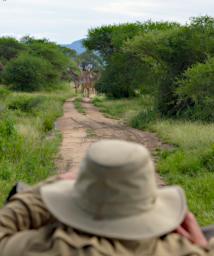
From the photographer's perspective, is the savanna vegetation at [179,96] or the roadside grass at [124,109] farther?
the roadside grass at [124,109]

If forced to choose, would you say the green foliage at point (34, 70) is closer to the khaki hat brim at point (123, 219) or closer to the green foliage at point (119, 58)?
the green foliage at point (119, 58)

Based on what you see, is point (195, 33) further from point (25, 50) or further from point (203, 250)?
point (25, 50)

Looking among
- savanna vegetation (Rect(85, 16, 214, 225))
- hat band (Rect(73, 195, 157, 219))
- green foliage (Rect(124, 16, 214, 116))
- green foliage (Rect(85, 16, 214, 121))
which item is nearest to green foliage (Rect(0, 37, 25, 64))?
savanna vegetation (Rect(85, 16, 214, 225))

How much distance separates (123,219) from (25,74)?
3949cm

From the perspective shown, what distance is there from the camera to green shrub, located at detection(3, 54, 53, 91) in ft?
133

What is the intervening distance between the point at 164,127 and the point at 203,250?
14356 millimetres

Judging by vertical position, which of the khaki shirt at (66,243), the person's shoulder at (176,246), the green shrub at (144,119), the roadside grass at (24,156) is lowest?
the green shrub at (144,119)

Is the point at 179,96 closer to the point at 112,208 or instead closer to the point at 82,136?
the point at 82,136

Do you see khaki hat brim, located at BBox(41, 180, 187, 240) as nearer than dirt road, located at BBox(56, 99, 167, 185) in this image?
Yes

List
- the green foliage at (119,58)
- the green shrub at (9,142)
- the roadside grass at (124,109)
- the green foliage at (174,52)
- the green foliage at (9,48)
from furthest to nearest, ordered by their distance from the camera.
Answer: the green foliage at (9,48) → the green foliage at (119,58) → the roadside grass at (124,109) → the green foliage at (174,52) → the green shrub at (9,142)

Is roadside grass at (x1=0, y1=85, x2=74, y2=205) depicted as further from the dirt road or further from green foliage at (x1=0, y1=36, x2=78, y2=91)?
green foliage at (x1=0, y1=36, x2=78, y2=91)

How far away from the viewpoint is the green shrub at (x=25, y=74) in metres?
40.7

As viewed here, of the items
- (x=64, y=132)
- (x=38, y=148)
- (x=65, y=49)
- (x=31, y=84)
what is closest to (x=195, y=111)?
(x=64, y=132)

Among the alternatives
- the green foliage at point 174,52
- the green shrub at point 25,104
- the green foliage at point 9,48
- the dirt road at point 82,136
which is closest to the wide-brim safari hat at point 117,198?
the dirt road at point 82,136
